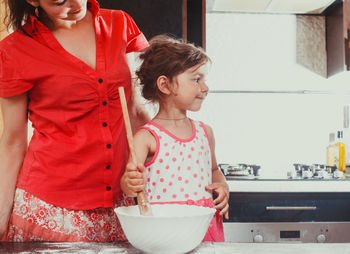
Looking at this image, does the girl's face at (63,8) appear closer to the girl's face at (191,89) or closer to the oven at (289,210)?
the girl's face at (191,89)

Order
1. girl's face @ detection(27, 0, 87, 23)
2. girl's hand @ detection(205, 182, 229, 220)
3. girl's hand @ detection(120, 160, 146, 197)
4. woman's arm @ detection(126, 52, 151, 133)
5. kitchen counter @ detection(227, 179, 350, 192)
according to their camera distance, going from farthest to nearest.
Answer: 1. kitchen counter @ detection(227, 179, 350, 192)
2. woman's arm @ detection(126, 52, 151, 133)
3. girl's hand @ detection(205, 182, 229, 220)
4. girl's face @ detection(27, 0, 87, 23)
5. girl's hand @ detection(120, 160, 146, 197)

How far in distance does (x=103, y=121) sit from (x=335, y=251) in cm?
A: 61

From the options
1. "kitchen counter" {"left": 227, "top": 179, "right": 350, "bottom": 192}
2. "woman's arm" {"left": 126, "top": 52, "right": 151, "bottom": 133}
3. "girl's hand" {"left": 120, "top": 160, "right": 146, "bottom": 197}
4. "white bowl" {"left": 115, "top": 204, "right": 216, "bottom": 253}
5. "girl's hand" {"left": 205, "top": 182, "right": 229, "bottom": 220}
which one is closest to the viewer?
"white bowl" {"left": 115, "top": 204, "right": 216, "bottom": 253}

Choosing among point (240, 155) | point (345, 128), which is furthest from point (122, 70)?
point (345, 128)

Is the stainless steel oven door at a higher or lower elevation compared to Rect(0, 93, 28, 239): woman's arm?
lower

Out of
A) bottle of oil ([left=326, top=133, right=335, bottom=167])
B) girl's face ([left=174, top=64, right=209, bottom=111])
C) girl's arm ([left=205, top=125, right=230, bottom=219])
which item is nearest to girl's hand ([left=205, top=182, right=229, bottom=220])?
girl's arm ([left=205, top=125, right=230, bottom=219])

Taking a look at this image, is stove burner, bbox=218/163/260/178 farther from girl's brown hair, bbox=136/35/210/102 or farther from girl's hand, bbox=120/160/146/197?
girl's hand, bbox=120/160/146/197

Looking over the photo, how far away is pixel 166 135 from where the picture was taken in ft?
4.07

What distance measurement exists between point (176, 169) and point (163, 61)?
14.1 inches

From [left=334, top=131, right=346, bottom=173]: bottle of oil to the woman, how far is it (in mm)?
1658

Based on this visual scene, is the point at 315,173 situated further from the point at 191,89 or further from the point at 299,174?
the point at 191,89

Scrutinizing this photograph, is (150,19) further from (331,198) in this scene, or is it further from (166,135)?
(331,198)

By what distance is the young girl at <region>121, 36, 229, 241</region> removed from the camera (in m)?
1.19

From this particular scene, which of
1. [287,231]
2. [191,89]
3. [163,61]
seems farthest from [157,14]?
[287,231]
